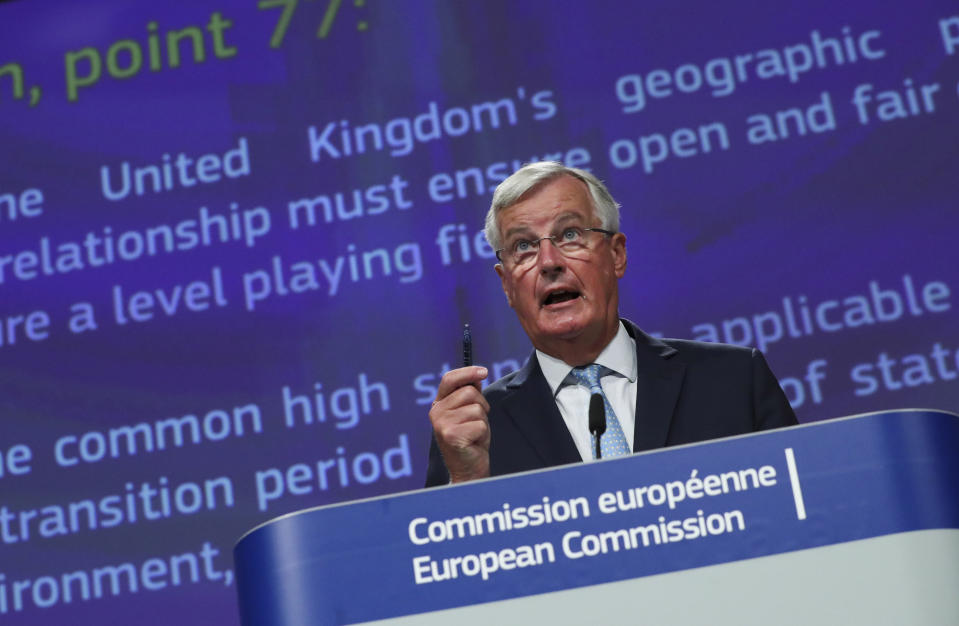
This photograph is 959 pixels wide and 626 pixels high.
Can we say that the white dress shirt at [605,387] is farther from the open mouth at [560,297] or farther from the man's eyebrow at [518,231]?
the man's eyebrow at [518,231]

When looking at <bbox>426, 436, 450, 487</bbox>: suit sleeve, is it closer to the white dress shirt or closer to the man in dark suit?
the man in dark suit

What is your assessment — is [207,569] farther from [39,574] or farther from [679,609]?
[679,609]

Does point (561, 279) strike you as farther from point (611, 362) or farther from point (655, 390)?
point (655, 390)

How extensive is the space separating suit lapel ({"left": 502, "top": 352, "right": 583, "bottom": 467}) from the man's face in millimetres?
89

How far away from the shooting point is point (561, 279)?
2.20 m

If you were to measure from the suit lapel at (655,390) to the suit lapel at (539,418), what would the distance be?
0.40 ft

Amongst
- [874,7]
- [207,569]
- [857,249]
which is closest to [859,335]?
[857,249]

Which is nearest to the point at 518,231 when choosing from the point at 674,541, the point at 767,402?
the point at 767,402

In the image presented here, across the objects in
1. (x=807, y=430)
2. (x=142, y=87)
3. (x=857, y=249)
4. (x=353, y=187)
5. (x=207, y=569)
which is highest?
(x=142, y=87)

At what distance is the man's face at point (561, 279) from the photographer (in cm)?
216

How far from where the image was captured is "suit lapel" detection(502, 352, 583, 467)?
196cm

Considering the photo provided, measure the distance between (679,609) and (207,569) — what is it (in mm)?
2793

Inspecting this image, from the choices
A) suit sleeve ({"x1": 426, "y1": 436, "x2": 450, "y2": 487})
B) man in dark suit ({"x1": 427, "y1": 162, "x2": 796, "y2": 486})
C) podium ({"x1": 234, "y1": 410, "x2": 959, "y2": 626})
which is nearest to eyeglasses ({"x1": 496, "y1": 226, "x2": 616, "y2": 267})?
man in dark suit ({"x1": 427, "y1": 162, "x2": 796, "y2": 486})

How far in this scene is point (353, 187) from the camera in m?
4.10
